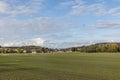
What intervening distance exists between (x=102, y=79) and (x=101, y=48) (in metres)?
168

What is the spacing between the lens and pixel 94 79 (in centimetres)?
2866

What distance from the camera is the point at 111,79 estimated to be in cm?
2884

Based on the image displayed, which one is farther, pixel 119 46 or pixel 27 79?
pixel 119 46

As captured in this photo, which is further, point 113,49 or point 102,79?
point 113,49

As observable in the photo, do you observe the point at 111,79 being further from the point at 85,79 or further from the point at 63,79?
the point at 63,79

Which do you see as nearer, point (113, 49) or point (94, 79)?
point (94, 79)

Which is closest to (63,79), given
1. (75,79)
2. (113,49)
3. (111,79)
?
(75,79)

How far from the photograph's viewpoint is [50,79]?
29125 mm

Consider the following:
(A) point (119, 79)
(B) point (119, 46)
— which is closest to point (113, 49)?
(B) point (119, 46)

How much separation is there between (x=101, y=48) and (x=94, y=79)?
168 meters

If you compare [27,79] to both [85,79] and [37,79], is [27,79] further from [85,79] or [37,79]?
[85,79]

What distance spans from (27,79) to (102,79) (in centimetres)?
762

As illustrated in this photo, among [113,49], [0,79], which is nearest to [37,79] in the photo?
[0,79]

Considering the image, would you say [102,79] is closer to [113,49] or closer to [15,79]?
[15,79]
